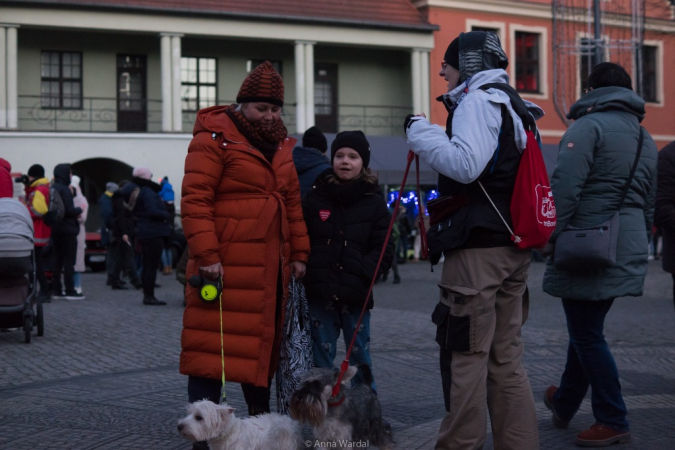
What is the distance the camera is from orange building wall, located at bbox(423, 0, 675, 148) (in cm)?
3309

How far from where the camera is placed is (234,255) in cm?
482

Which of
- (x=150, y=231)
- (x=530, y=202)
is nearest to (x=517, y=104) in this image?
(x=530, y=202)

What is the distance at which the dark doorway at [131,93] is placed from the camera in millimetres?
30703

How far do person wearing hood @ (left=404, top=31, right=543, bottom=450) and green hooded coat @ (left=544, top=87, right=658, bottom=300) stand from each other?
2.80 feet

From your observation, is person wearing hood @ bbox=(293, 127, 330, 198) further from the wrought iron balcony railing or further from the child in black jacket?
the wrought iron balcony railing

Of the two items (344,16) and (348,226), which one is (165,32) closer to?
(344,16)

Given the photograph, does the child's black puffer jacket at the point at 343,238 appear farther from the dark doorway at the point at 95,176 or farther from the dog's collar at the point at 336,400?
the dark doorway at the point at 95,176

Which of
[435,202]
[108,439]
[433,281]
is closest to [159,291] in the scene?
[433,281]

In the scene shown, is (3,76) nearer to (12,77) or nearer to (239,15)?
(12,77)

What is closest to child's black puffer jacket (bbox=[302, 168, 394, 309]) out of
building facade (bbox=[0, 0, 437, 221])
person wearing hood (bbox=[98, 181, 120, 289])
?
person wearing hood (bbox=[98, 181, 120, 289])

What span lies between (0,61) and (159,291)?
15.1 meters

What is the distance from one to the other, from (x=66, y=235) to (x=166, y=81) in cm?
1685

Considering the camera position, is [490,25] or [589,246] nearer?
[589,246]

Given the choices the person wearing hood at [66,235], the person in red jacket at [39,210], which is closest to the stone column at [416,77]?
the person wearing hood at [66,235]
